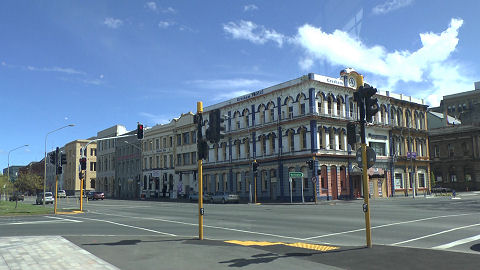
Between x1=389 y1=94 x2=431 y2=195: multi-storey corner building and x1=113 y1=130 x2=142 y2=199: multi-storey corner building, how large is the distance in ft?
151

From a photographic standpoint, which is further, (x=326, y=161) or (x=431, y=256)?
(x=326, y=161)

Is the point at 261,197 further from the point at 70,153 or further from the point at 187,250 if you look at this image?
the point at 70,153

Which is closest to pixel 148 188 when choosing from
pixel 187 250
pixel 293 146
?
pixel 293 146

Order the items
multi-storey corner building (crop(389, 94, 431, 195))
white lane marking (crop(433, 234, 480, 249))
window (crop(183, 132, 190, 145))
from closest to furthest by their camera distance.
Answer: white lane marking (crop(433, 234, 480, 249)) → multi-storey corner building (crop(389, 94, 431, 195)) → window (crop(183, 132, 190, 145))

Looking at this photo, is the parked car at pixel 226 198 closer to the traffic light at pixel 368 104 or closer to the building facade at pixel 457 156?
the traffic light at pixel 368 104

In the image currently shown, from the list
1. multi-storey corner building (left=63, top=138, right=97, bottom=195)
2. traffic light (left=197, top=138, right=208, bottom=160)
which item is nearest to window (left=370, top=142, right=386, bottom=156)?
traffic light (left=197, top=138, right=208, bottom=160)

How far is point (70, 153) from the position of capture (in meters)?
112

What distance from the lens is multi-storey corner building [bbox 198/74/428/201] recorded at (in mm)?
45188

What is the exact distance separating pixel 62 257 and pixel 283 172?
39.3 m

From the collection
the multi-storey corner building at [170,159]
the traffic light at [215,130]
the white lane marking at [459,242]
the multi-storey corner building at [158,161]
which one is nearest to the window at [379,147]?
the multi-storey corner building at [170,159]

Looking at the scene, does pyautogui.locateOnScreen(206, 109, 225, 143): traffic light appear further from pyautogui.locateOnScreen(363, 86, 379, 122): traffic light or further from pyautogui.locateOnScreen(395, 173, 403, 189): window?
pyautogui.locateOnScreen(395, 173, 403, 189): window

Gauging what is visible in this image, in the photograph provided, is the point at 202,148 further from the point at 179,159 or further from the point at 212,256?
the point at 179,159

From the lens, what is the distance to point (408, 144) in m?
56.5

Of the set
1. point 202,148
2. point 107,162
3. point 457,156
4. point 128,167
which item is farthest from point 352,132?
point 107,162
